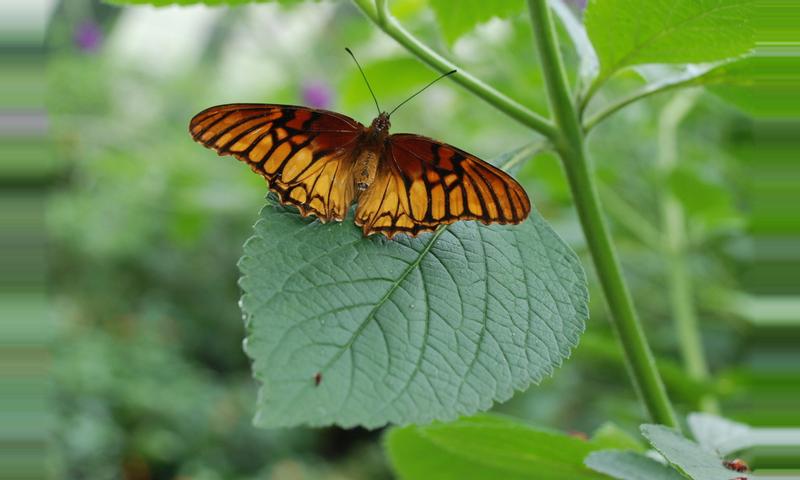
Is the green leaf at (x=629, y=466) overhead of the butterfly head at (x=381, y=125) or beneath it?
beneath

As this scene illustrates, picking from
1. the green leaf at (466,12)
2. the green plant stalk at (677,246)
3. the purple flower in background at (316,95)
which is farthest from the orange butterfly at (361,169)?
the purple flower in background at (316,95)

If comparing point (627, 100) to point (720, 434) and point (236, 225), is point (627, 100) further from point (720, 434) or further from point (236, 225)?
point (236, 225)

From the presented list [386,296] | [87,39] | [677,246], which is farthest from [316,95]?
[386,296]

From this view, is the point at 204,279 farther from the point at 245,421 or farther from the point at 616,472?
the point at 616,472

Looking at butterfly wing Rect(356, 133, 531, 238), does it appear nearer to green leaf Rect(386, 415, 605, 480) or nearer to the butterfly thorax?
the butterfly thorax

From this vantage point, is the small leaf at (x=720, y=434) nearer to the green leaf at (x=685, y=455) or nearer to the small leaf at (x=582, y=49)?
the green leaf at (x=685, y=455)

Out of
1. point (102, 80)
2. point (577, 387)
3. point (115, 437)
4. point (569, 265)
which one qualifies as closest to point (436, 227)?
point (569, 265)
